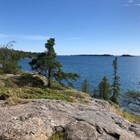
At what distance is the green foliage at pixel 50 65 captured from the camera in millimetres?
34375

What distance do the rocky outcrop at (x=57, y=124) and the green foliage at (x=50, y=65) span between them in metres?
24.8

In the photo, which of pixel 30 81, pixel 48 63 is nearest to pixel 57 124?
pixel 30 81

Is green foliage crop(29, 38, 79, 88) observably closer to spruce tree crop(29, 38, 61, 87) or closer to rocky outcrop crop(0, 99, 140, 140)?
spruce tree crop(29, 38, 61, 87)

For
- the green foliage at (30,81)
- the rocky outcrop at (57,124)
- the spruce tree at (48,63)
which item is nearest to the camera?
the rocky outcrop at (57,124)

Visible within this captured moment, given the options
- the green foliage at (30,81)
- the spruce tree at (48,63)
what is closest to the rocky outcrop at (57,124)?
the green foliage at (30,81)

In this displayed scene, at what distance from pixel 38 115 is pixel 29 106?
130 centimetres

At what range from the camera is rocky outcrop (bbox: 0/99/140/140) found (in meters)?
7.14

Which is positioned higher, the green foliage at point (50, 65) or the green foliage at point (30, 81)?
the green foliage at point (50, 65)

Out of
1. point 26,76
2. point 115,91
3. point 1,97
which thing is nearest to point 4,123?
point 1,97

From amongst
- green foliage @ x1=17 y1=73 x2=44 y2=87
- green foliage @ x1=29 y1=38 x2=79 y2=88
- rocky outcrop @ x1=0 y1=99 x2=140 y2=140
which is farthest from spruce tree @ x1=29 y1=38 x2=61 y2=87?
rocky outcrop @ x1=0 y1=99 x2=140 y2=140

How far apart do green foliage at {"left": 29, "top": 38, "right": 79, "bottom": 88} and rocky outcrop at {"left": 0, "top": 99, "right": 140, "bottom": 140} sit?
24.8 metres

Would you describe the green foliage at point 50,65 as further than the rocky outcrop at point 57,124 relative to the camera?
Yes

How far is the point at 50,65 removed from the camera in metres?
34.4

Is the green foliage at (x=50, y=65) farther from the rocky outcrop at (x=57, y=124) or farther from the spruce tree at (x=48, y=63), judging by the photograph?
the rocky outcrop at (x=57, y=124)
